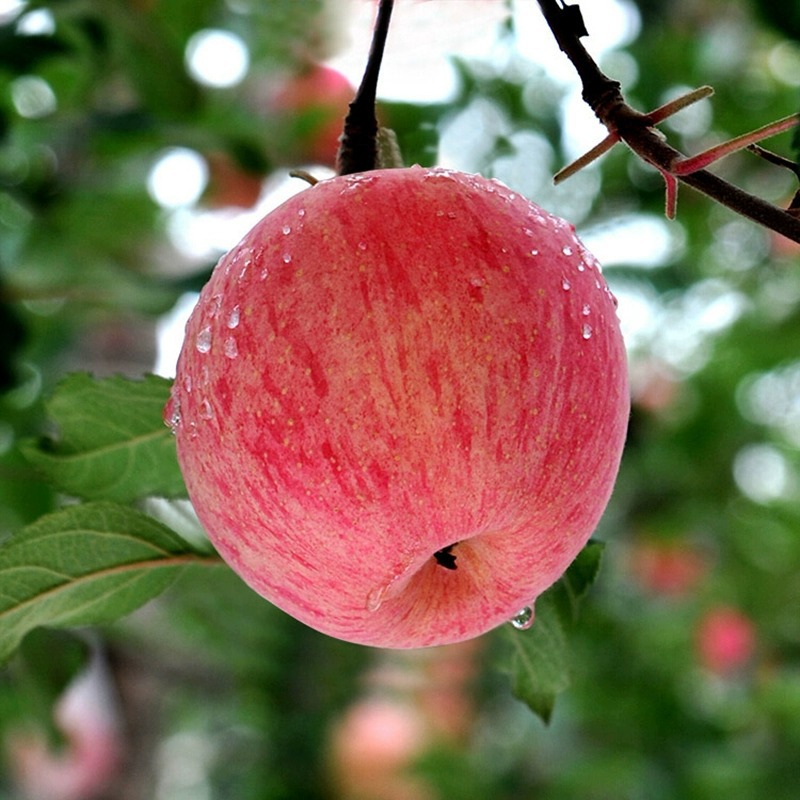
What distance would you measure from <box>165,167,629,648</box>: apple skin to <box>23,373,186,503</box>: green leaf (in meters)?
0.19

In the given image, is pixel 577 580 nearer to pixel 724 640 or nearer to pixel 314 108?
pixel 314 108

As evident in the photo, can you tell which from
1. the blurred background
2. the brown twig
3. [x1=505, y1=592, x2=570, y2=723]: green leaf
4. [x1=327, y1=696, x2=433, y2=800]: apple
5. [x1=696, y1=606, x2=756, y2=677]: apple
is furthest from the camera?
[x1=696, y1=606, x2=756, y2=677]: apple

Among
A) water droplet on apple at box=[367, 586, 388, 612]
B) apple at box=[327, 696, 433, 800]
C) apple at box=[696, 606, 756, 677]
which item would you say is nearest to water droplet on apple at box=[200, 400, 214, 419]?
water droplet on apple at box=[367, 586, 388, 612]

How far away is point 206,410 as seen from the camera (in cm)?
52

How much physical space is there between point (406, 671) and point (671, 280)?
1.60 metres

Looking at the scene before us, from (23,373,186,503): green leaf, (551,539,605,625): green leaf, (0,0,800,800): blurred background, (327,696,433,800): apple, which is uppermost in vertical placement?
(23,373,186,503): green leaf

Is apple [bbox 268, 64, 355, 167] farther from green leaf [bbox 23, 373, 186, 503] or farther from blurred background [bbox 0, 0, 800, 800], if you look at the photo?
green leaf [bbox 23, 373, 186, 503]

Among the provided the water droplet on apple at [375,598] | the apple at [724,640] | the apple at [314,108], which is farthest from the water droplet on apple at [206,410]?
the apple at [724,640]

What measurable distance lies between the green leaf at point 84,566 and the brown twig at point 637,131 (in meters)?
0.39

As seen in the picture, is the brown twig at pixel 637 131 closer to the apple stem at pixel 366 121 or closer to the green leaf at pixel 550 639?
the apple stem at pixel 366 121

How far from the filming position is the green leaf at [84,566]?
0.64 m

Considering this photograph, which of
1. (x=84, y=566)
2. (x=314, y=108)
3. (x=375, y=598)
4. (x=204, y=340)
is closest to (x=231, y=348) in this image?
(x=204, y=340)

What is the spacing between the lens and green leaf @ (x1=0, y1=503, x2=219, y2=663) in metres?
0.64

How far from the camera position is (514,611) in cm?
56
